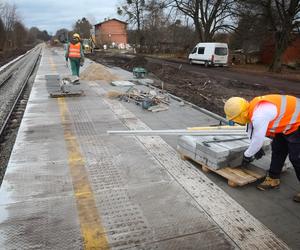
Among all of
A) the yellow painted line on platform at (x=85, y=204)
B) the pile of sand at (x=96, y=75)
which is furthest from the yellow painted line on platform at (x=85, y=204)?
the pile of sand at (x=96, y=75)

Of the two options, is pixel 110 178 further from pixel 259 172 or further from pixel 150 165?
pixel 259 172

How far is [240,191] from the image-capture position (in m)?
4.57

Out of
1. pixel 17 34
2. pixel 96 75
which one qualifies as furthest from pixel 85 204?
pixel 17 34

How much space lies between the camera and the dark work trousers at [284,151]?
412 centimetres

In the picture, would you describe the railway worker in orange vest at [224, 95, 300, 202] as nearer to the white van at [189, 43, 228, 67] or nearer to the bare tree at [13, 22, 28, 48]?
the white van at [189, 43, 228, 67]

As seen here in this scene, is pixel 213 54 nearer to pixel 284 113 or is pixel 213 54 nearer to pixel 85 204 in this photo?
pixel 284 113

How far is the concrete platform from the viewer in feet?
11.6

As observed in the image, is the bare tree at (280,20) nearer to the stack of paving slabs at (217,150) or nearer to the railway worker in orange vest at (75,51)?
the railway worker in orange vest at (75,51)

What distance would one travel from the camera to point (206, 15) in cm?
3556

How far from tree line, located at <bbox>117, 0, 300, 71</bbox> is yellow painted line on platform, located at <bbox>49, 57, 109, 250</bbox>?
22.5 meters

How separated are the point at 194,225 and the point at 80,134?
3.90 meters

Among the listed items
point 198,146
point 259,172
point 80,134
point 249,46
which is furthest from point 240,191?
point 249,46

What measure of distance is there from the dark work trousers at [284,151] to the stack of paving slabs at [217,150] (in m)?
0.51

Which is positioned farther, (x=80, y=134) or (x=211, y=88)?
(x=211, y=88)
